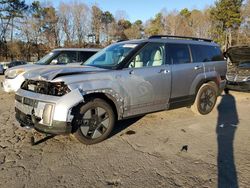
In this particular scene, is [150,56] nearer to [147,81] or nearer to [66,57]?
[147,81]

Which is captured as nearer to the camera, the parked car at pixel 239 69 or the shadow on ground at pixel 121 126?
the shadow on ground at pixel 121 126

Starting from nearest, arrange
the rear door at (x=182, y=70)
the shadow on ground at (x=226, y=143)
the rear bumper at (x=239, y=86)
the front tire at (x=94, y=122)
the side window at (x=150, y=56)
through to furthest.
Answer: the shadow on ground at (x=226, y=143) → the front tire at (x=94, y=122) → the side window at (x=150, y=56) → the rear door at (x=182, y=70) → the rear bumper at (x=239, y=86)

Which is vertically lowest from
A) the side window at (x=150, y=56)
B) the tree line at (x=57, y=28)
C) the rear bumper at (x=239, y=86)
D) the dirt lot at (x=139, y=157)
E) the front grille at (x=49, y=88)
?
the dirt lot at (x=139, y=157)

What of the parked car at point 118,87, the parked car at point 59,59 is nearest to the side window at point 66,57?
the parked car at point 59,59

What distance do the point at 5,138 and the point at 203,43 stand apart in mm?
4921

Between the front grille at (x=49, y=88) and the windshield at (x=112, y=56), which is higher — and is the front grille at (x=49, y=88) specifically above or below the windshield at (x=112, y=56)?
below

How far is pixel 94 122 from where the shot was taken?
15.3 ft

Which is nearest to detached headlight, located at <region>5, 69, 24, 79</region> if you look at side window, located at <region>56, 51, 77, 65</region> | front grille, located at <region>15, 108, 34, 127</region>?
side window, located at <region>56, 51, 77, 65</region>

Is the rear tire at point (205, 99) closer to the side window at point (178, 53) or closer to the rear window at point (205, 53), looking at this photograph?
the rear window at point (205, 53)

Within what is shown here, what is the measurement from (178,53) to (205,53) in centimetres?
104

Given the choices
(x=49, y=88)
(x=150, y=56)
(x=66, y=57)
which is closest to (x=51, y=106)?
(x=49, y=88)

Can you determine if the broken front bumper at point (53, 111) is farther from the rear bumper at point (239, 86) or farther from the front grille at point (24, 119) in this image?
the rear bumper at point (239, 86)

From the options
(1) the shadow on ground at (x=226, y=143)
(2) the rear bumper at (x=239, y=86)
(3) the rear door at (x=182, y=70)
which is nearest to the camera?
(1) the shadow on ground at (x=226, y=143)

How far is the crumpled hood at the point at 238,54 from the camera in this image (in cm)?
995
